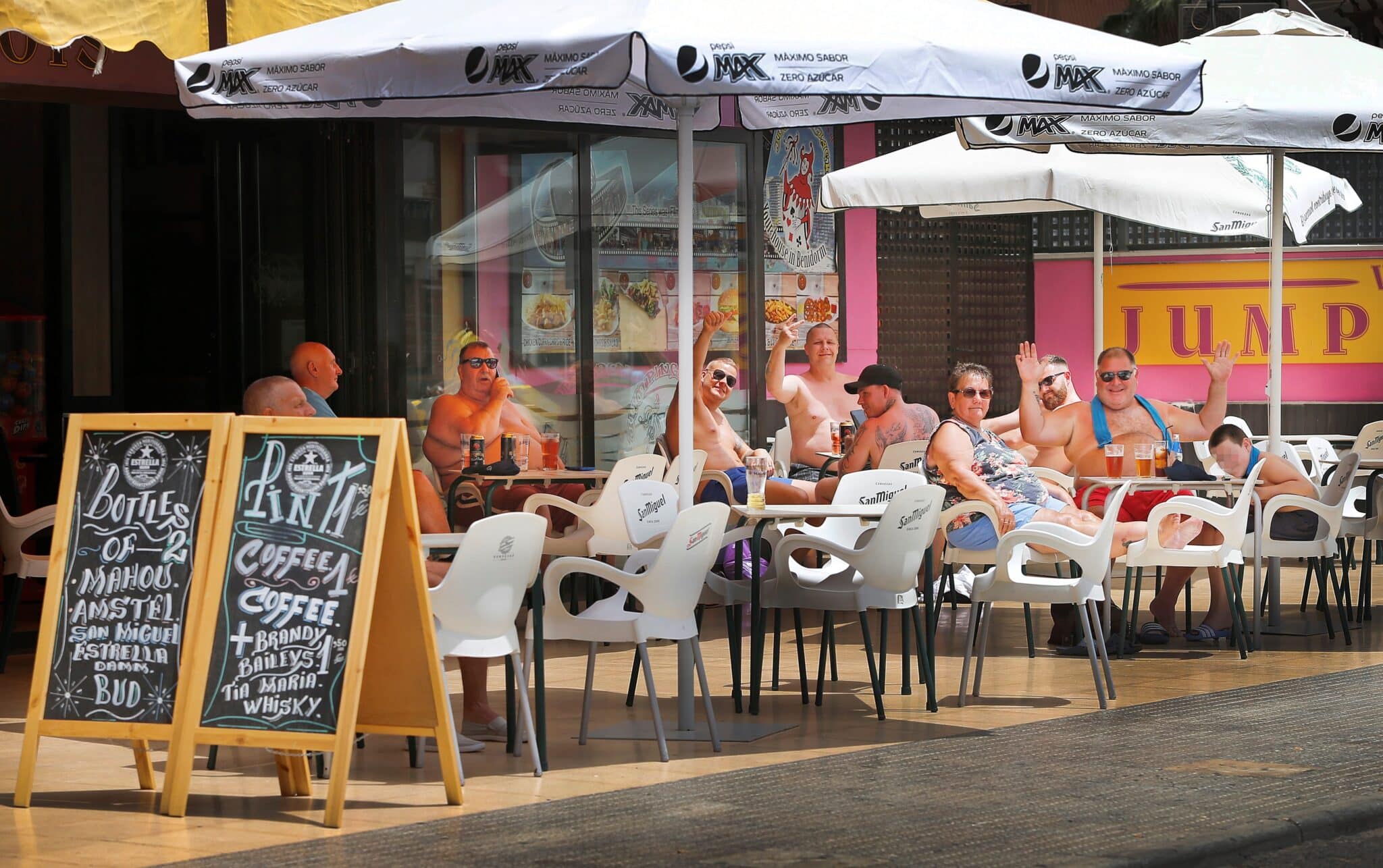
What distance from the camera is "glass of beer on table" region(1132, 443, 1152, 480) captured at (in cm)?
1034

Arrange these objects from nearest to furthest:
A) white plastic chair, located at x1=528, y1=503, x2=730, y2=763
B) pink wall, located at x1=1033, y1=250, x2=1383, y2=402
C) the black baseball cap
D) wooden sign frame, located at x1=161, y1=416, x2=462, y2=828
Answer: wooden sign frame, located at x1=161, y1=416, x2=462, y2=828
white plastic chair, located at x1=528, y1=503, x2=730, y2=763
the black baseball cap
pink wall, located at x1=1033, y1=250, x2=1383, y2=402

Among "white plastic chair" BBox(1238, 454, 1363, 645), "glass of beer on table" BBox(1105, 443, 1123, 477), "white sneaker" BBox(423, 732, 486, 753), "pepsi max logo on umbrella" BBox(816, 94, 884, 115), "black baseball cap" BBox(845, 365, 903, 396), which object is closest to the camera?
"white sneaker" BBox(423, 732, 486, 753)

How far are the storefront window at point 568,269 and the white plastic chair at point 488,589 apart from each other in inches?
201

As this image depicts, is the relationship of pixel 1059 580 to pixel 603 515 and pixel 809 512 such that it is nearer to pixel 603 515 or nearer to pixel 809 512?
pixel 809 512

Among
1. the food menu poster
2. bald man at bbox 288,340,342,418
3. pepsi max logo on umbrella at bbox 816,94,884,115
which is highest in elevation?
pepsi max logo on umbrella at bbox 816,94,884,115

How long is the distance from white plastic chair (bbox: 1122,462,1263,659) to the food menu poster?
7.21 meters

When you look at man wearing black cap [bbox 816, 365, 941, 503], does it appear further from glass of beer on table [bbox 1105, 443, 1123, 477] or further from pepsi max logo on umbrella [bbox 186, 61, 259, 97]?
pepsi max logo on umbrella [bbox 186, 61, 259, 97]

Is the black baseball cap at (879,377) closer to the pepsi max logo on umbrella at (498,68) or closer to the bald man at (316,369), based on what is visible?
the bald man at (316,369)

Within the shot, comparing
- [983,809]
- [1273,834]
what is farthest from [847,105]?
[1273,834]

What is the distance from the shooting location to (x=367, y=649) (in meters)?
6.32

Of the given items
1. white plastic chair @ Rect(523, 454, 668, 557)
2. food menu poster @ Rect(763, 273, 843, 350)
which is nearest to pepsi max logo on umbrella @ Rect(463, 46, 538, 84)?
white plastic chair @ Rect(523, 454, 668, 557)

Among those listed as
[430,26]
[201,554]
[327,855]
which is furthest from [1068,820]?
[430,26]

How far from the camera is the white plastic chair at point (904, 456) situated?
11.3 m

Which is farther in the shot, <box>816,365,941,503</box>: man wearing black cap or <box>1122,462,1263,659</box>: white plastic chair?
<box>816,365,941,503</box>: man wearing black cap
